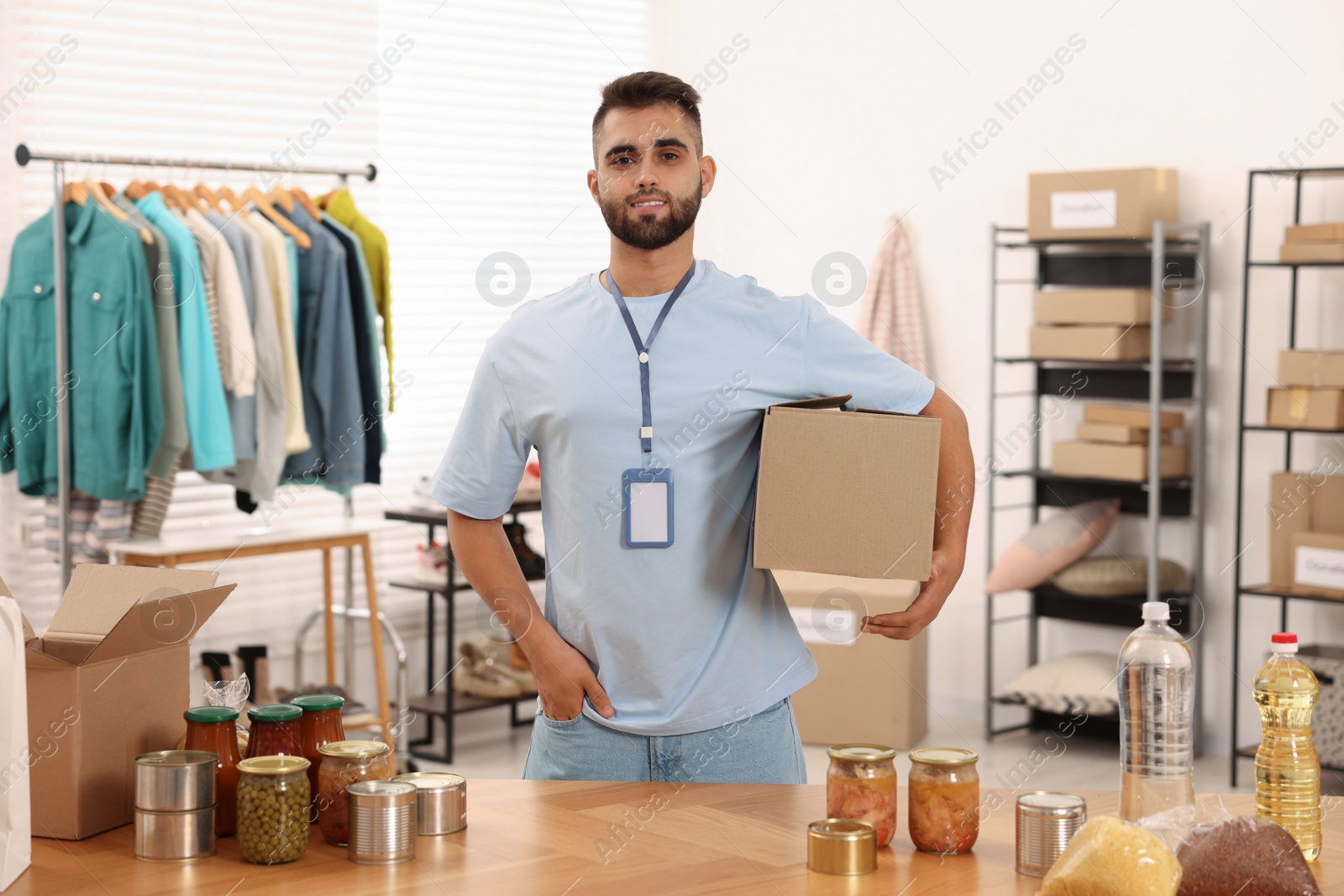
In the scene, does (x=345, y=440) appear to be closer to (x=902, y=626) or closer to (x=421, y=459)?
(x=421, y=459)

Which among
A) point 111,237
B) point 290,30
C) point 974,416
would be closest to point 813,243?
point 974,416

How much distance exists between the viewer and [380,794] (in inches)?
60.5

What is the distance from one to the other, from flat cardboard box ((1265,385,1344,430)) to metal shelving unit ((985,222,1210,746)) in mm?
382

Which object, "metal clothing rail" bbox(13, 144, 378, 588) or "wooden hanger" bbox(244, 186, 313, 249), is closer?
"metal clothing rail" bbox(13, 144, 378, 588)

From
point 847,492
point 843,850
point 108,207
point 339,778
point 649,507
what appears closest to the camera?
point 843,850

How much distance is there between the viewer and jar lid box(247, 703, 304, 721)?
5.37ft

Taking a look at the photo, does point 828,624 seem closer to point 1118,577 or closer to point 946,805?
point 1118,577

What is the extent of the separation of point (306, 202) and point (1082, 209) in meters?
2.47

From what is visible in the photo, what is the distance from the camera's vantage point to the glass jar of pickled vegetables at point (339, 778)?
159cm

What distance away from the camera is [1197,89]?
4.77 m

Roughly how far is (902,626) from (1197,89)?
348 cm

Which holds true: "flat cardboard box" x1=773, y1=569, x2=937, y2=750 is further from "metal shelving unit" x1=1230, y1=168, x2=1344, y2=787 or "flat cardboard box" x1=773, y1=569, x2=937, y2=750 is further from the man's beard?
the man's beard

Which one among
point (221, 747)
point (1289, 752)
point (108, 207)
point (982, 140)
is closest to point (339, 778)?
point (221, 747)

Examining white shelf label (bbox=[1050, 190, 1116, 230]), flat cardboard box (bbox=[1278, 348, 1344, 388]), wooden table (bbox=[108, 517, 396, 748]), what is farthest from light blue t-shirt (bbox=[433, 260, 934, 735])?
white shelf label (bbox=[1050, 190, 1116, 230])
